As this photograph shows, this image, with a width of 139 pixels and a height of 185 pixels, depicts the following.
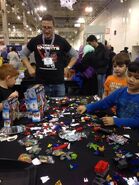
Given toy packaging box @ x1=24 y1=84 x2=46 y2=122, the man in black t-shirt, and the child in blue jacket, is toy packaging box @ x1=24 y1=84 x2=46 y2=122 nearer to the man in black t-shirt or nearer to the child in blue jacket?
the child in blue jacket

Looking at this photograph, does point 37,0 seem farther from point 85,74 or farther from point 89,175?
point 89,175

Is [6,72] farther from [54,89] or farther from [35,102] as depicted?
[54,89]

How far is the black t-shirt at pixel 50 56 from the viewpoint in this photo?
2.74 metres

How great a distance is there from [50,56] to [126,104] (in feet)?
3.88

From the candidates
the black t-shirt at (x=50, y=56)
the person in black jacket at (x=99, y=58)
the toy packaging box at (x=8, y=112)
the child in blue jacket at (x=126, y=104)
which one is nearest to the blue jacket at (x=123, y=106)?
the child in blue jacket at (x=126, y=104)

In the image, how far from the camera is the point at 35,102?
1759 mm

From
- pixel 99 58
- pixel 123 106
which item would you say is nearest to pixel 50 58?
pixel 123 106

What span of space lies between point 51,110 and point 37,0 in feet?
39.2

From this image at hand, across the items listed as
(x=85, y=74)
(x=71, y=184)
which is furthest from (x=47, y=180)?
(x=85, y=74)

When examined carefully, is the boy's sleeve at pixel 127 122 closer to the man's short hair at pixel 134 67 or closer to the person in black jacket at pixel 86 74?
the man's short hair at pixel 134 67

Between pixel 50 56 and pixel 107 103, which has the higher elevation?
pixel 50 56

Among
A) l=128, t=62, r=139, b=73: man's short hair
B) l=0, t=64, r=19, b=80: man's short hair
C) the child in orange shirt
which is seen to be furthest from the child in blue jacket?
l=0, t=64, r=19, b=80: man's short hair

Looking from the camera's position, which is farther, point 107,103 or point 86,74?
point 86,74

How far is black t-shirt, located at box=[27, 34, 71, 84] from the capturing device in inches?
108
